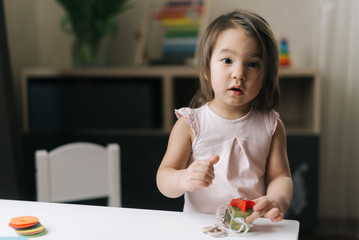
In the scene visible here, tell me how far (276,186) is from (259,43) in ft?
0.85

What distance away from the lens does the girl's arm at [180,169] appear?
658 mm

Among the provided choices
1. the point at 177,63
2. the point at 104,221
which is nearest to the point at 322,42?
the point at 177,63

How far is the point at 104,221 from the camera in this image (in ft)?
2.44

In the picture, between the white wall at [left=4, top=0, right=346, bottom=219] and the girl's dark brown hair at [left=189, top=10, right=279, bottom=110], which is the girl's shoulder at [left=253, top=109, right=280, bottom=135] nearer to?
the girl's dark brown hair at [left=189, top=10, right=279, bottom=110]

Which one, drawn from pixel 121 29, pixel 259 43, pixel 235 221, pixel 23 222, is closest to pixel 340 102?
pixel 121 29

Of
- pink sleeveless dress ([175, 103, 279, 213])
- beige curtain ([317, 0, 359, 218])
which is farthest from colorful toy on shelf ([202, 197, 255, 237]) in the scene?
beige curtain ([317, 0, 359, 218])

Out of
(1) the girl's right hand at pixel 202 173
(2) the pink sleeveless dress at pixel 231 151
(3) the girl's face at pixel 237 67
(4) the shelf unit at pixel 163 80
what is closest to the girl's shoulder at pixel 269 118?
(2) the pink sleeveless dress at pixel 231 151

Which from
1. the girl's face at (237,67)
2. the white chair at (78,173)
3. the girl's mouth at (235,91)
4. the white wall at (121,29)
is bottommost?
the white chair at (78,173)

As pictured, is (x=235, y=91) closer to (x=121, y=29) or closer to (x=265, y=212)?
(x=265, y=212)

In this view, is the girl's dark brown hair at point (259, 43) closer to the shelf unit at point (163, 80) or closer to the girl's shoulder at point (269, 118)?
the girl's shoulder at point (269, 118)

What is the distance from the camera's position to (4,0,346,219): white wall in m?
2.14

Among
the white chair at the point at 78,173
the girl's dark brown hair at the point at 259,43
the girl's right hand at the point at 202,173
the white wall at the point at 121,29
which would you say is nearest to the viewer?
the girl's right hand at the point at 202,173

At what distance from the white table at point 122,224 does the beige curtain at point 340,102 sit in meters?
1.47

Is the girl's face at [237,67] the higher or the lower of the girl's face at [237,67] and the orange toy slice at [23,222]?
the higher
